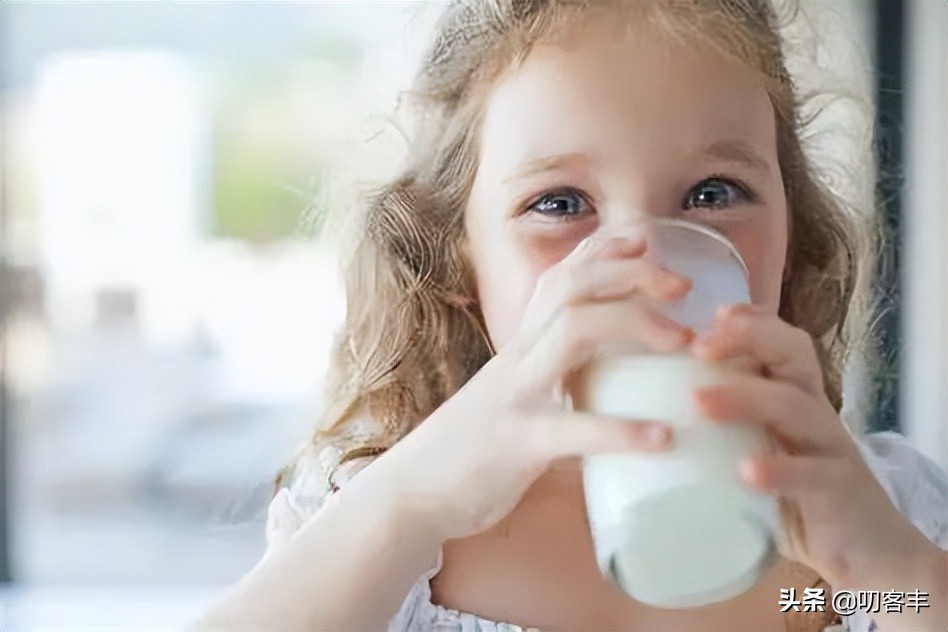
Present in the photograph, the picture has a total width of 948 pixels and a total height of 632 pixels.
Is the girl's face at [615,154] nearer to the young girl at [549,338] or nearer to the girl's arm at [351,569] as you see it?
the young girl at [549,338]

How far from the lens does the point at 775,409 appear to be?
449mm

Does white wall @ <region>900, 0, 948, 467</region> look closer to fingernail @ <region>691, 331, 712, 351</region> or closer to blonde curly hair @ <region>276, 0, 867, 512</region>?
blonde curly hair @ <region>276, 0, 867, 512</region>

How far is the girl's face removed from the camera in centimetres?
55

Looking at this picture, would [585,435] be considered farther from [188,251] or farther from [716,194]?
[188,251]

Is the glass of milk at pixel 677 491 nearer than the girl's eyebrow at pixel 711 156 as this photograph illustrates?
Yes

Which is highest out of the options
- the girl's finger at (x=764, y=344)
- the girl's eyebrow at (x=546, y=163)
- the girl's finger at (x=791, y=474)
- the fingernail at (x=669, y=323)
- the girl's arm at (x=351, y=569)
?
the girl's eyebrow at (x=546, y=163)

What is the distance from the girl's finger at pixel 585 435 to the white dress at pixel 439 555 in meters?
0.11

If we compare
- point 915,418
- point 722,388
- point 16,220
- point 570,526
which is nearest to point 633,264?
point 722,388

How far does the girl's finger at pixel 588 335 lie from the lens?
0.43m

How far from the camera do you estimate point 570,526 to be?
0.56m

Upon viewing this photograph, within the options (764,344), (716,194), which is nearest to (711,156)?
(716,194)

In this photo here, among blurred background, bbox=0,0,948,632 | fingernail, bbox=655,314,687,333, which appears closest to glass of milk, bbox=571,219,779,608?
fingernail, bbox=655,314,687,333

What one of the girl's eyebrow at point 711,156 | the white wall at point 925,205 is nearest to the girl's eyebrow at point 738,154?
the girl's eyebrow at point 711,156

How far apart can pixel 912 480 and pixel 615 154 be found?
268mm
